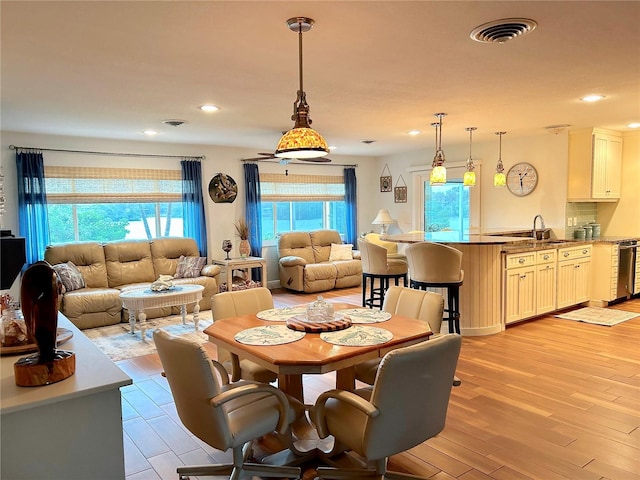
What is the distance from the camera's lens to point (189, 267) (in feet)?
21.1

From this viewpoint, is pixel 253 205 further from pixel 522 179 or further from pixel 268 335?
pixel 268 335

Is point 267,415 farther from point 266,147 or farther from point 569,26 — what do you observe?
point 266,147

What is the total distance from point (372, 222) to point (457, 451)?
6.58 meters

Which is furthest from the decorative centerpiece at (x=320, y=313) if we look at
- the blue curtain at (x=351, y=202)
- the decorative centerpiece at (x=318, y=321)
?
the blue curtain at (x=351, y=202)

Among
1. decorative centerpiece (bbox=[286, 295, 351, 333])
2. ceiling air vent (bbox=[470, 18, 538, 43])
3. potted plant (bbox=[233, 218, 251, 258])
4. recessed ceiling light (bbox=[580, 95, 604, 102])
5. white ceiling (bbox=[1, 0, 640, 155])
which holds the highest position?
recessed ceiling light (bbox=[580, 95, 604, 102])

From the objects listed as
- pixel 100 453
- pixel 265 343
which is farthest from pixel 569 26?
pixel 100 453

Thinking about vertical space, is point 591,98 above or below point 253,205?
above

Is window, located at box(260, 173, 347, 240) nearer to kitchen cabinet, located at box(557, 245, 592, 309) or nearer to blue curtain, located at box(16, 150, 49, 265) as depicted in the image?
blue curtain, located at box(16, 150, 49, 265)

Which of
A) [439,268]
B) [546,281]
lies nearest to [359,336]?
[439,268]

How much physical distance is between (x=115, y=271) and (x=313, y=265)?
3009mm

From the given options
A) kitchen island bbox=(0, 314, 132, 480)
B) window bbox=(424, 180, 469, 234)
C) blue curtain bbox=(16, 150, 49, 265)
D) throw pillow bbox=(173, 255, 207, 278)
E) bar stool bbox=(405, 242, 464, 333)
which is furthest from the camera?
window bbox=(424, 180, 469, 234)

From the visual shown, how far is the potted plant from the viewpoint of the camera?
7141 mm

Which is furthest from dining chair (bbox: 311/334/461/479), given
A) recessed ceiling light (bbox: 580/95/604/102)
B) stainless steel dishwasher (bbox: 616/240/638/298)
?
stainless steel dishwasher (bbox: 616/240/638/298)

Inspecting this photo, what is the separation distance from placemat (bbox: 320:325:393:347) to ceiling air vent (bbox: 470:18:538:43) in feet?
5.62
